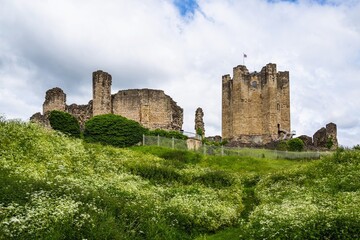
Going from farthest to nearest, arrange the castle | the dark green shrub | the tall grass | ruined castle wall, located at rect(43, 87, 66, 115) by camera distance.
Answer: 1. the dark green shrub
2. the castle
3. ruined castle wall, located at rect(43, 87, 66, 115)
4. the tall grass

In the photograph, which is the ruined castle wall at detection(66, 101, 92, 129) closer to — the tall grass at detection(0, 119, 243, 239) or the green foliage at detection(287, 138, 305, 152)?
the green foliage at detection(287, 138, 305, 152)

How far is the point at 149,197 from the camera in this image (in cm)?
2089

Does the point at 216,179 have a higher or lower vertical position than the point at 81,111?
lower

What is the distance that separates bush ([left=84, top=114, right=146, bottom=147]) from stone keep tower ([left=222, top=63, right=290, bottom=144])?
123ft

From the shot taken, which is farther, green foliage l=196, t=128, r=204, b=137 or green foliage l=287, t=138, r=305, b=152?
green foliage l=196, t=128, r=204, b=137

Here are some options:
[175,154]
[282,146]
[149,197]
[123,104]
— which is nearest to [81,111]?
[123,104]

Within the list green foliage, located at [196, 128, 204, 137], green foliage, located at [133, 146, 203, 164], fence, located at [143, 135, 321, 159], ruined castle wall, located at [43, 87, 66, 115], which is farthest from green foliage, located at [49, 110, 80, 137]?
green foliage, located at [196, 128, 204, 137]

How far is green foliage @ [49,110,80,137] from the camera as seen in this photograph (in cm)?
4512

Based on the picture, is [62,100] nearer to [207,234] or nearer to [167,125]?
[167,125]

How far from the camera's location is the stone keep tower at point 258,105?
83.1 metres

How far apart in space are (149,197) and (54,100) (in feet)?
146

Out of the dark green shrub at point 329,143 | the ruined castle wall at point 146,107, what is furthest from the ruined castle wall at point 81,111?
the dark green shrub at point 329,143

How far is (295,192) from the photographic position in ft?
76.4

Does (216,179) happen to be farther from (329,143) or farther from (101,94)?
(329,143)
